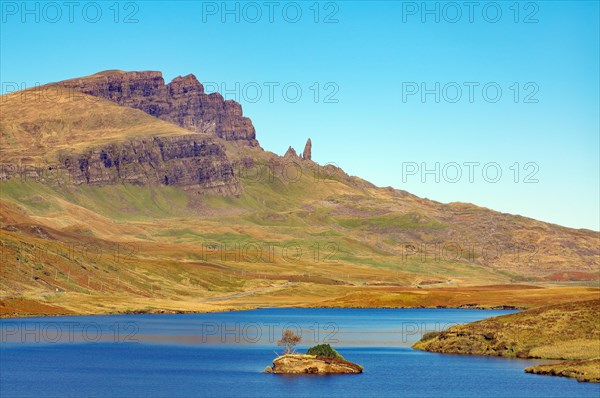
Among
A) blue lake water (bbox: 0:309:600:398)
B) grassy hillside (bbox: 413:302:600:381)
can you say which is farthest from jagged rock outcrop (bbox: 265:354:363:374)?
grassy hillside (bbox: 413:302:600:381)

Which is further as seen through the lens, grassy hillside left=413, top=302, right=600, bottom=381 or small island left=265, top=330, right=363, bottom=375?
grassy hillside left=413, top=302, right=600, bottom=381

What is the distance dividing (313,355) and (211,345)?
35.7m

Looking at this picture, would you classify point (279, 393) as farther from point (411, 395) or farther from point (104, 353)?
point (104, 353)

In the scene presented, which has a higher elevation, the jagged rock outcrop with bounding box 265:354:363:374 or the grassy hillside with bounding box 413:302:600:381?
the grassy hillside with bounding box 413:302:600:381

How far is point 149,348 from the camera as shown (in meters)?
124

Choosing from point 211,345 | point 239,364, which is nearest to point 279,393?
point 239,364

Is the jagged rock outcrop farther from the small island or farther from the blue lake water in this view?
the blue lake water

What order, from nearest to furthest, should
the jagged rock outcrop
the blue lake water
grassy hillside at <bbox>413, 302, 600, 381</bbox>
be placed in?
the blue lake water, the jagged rock outcrop, grassy hillside at <bbox>413, 302, 600, 381</bbox>

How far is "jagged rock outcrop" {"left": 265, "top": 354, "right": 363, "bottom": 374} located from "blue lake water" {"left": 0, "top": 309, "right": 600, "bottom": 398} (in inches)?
79.1

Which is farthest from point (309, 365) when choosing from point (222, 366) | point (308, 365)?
point (222, 366)

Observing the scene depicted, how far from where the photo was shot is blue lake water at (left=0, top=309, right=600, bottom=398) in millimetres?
83562

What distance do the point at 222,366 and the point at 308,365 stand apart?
12031mm

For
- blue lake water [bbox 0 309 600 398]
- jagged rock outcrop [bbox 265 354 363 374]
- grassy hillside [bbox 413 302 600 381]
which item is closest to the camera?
blue lake water [bbox 0 309 600 398]

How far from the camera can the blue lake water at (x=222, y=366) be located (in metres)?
83.6
